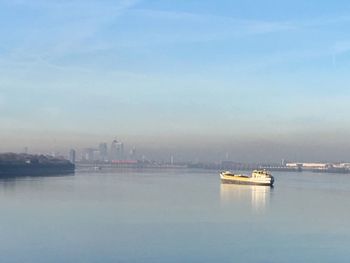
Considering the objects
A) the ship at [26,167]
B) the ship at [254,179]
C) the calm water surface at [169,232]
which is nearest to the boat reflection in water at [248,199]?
the calm water surface at [169,232]

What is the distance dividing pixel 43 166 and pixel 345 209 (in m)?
35.3

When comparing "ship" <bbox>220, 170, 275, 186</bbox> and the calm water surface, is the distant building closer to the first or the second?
"ship" <bbox>220, 170, 275, 186</bbox>

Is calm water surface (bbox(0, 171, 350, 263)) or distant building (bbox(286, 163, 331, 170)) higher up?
distant building (bbox(286, 163, 331, 170))

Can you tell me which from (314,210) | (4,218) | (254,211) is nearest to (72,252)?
(4,218)

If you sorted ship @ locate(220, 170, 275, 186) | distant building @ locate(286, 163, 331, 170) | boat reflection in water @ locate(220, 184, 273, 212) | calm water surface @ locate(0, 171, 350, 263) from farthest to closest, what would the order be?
distant building @ locate(286, 163, 331, 170) < ship @ locate(220, 170, 275, 186) < boat reflection in water @ locate(220, 184, 273, 212) < calm water surface @ locate(0, 171, 350, 263)

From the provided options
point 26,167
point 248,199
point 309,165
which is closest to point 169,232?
point 248,199

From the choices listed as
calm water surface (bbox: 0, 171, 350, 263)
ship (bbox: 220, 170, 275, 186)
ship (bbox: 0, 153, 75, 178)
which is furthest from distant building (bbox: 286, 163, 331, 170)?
calm water surface (bbox: 0, 171, 350, 263)

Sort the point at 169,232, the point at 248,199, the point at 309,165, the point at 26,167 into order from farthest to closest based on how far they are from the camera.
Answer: the point at 309,165 < the point at 26,167 < the point at 248,199 < the point at 169,232

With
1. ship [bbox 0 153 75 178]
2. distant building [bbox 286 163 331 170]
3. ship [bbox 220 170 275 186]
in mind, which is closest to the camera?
ship [bbox 220 170 275 186]

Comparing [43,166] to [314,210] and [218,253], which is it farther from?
[218,253]

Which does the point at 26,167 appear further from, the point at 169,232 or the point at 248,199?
the point at 169,232

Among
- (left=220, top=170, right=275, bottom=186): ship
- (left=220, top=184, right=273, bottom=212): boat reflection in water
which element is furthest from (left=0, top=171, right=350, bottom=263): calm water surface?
(left=220, top=170, right=275, bottom=186): ship

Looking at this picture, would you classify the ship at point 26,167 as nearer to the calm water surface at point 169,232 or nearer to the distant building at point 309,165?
the calm water surface at point 169,232

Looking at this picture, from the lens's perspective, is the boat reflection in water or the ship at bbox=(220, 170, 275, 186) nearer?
the boat reflection in water
